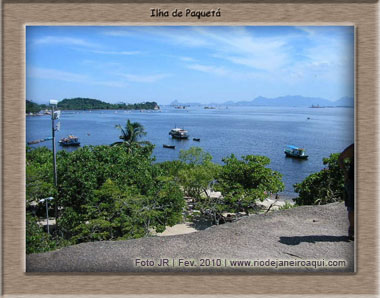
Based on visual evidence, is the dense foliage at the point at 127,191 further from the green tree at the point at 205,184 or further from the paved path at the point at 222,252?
the paved path at the point at 222,252

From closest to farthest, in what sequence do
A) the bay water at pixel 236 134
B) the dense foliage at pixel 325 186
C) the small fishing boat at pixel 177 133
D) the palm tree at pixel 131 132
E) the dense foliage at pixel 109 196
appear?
the dense foliage at pixel 109 196
the dense foliage at pixel 325 186
the bay water at pixel 236 134
the palm tree at pixel 131 132
the small fishing boat at pixel 177 133

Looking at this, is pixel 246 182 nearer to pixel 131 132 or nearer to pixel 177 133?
pixel 131 132

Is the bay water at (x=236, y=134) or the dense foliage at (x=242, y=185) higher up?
the bay water at (x=236, y=134)

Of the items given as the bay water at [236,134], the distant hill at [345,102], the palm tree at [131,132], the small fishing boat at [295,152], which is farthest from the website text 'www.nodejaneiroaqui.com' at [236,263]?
the palm tree at [131,132]

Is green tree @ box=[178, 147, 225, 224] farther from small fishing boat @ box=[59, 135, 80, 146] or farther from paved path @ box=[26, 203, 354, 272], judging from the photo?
paved path @ box=[26, 203, 354, 272]

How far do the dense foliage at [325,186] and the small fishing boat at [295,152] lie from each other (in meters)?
6.97

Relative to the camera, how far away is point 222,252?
5.55 meters

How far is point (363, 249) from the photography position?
521 cm

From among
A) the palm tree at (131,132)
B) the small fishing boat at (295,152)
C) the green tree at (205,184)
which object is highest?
the palm tree at (131,132)

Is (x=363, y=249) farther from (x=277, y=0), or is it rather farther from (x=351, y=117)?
(x=277, y=0)

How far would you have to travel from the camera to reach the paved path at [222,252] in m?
5.31

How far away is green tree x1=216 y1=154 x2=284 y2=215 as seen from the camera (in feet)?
41.2

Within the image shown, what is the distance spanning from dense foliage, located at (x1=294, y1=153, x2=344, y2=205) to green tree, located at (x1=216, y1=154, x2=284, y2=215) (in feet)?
4.31

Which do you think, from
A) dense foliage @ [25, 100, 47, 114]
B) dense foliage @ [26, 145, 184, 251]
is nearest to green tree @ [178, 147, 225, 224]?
dense foliage @ [26, 145, 184, 251]
